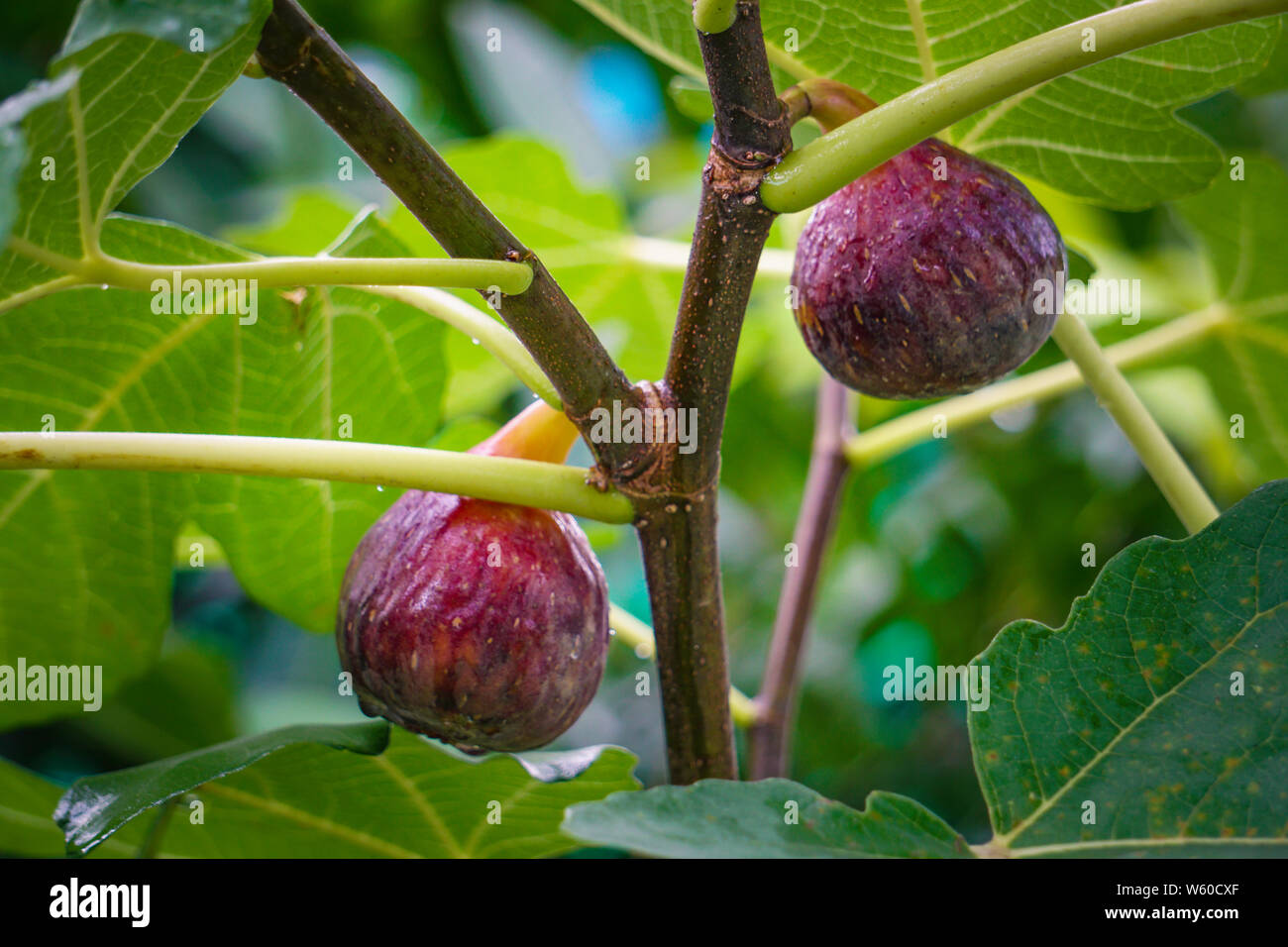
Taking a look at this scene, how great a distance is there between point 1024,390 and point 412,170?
693mm

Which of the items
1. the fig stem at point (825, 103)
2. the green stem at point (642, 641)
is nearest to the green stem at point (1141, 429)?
the fig stem at point (825, 103)

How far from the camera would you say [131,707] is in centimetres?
178

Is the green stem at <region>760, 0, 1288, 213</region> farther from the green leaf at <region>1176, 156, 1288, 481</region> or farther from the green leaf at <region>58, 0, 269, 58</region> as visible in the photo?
the green leaf at <region>1176, 156, 1288, 481</region>

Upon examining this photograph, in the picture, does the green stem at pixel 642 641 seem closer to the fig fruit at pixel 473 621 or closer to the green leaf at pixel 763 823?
the fig fruit at pixel 473 621

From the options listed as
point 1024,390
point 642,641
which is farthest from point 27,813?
point 1024,390

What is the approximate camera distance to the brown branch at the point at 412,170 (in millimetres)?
561

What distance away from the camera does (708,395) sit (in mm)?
647

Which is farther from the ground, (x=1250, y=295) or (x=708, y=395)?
(x=1250, y=295)

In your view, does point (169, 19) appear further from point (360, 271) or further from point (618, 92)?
point (618, 92)

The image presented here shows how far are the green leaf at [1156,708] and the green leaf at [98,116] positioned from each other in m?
0.52

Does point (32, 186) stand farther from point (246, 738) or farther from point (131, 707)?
point (131, 707)

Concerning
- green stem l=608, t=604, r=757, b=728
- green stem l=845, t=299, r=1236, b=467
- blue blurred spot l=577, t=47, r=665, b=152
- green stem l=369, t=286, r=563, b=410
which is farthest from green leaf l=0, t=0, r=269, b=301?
blue blurred spot l=577, t=47, r=665, b=152
